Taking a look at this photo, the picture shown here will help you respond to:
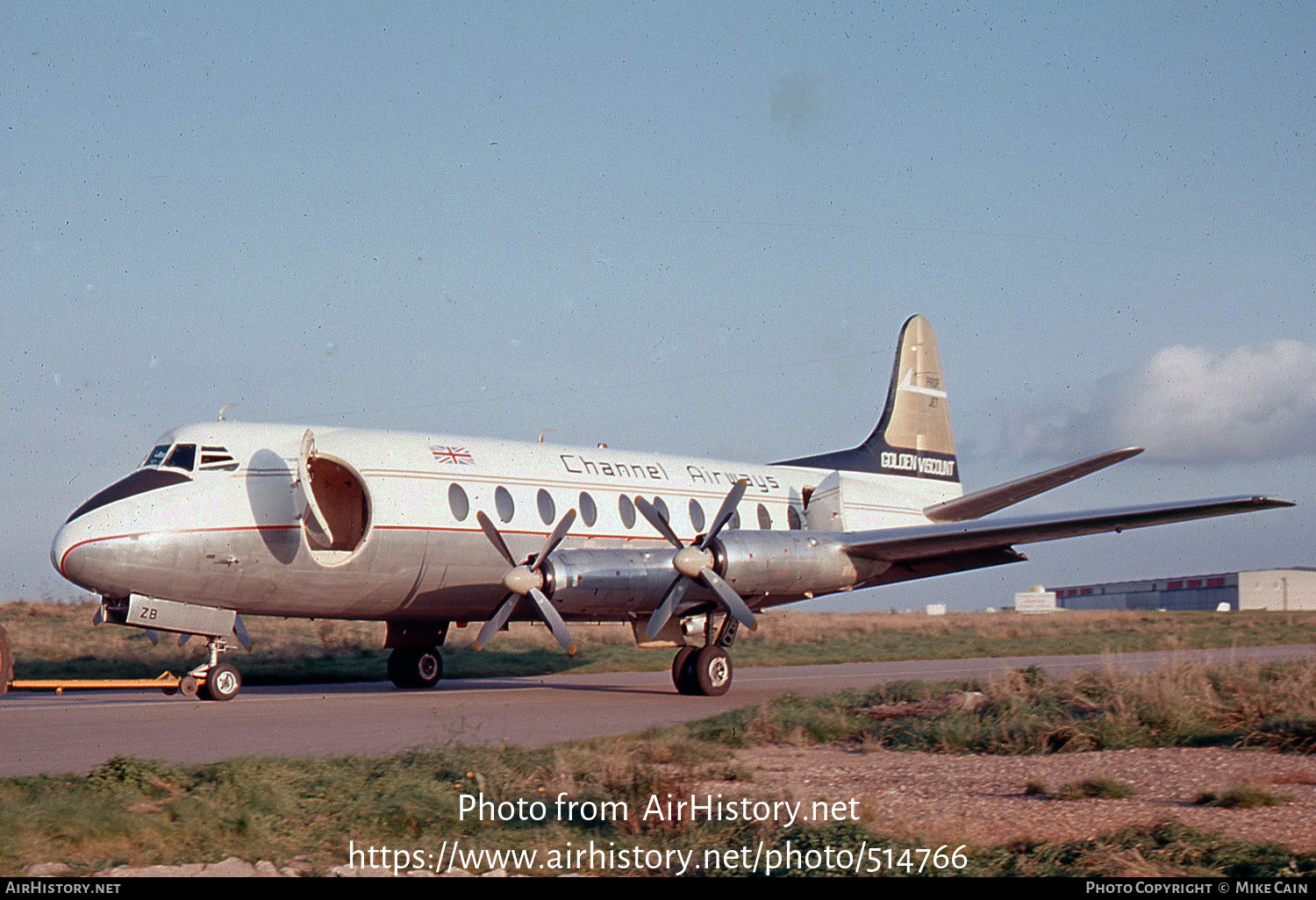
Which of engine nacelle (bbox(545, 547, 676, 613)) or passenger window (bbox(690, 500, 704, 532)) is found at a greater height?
passenger window (bbox(690, 500, 704, 532))

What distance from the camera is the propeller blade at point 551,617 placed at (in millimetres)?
16203

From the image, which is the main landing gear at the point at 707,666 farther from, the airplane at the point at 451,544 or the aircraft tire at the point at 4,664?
the aircraft tire at the point at 4,664

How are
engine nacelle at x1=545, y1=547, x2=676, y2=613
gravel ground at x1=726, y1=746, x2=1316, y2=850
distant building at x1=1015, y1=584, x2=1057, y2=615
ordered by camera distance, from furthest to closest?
1. distant building at x1=1015, y1=584, x2=1057, y2=615
2. engine nacelle at x1=545, y1=547, x2=676, y2=613
3. gravel ground at x1=726, y1=746, x2=1316, y2=850

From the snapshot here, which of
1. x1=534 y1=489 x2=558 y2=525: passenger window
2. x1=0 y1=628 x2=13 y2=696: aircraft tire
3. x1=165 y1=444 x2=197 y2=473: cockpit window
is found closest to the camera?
x1=0 y1=628 x2=13 y2=696: aircraft tire

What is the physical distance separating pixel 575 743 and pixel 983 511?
53.9 ft

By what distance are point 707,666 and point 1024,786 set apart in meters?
9.98

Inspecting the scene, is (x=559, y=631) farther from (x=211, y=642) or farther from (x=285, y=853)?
(x=285, y=853)

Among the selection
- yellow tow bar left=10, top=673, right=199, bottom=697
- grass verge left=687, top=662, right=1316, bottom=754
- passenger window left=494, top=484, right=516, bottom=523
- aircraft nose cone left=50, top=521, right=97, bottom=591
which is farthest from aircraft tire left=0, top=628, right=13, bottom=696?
passenger window left=494, top=484, right=516, bottom=523

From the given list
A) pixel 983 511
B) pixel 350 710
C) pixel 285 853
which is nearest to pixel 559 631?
pixel 350 710

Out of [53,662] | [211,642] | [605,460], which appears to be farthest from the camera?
[53,662]

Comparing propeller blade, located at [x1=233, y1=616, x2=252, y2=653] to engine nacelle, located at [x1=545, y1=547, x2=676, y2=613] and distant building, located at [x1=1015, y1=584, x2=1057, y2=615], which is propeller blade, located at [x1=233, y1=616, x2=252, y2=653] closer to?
engine nacelle, located at [x1=545, y1=547, x2=676, y2=613]

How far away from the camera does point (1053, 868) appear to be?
5.96m

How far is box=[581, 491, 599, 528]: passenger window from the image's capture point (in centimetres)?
2043

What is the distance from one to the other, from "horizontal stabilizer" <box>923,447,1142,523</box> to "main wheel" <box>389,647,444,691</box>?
1147 cm
